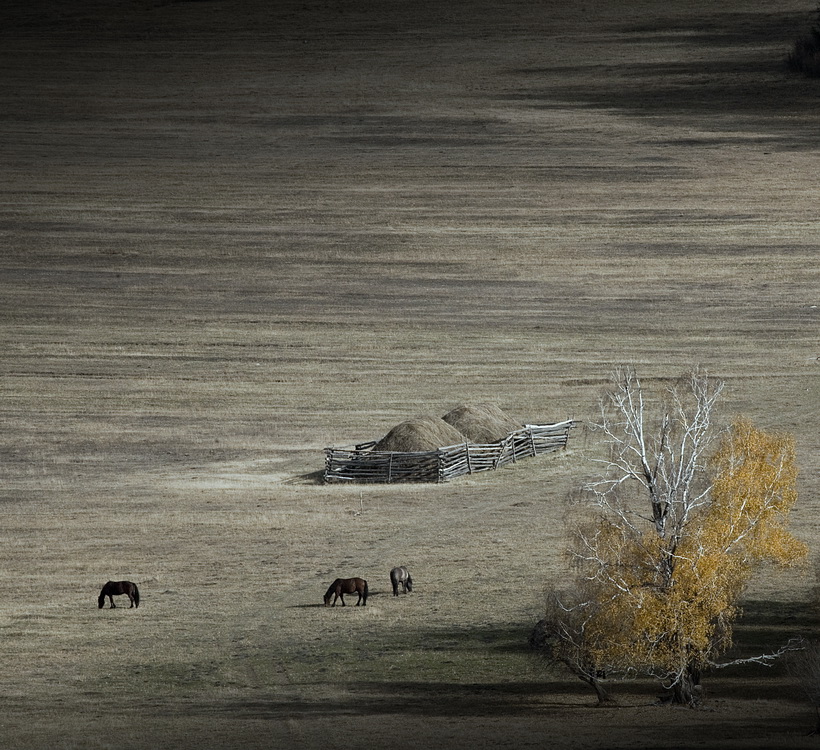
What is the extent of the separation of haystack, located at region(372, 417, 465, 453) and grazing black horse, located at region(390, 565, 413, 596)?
1172 centimetres

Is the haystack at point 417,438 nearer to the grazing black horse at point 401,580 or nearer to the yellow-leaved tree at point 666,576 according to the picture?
the grazing black horse at point 401,580

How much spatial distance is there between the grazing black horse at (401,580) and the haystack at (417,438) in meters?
11.7

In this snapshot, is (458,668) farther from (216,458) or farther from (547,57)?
(547,57)

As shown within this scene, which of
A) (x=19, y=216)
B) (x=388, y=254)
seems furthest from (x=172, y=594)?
(x=19, y=216)

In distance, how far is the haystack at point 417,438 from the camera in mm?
42219

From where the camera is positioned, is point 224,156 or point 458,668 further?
point 224,156

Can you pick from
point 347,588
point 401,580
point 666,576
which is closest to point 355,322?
point 401,580

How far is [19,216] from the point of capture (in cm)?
7131

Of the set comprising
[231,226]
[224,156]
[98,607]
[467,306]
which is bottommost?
[98,607]

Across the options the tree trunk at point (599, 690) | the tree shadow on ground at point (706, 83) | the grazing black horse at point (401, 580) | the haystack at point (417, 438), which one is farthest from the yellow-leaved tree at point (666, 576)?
the tree shadow on ground at point (706, 83)

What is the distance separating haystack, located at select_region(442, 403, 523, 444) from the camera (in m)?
44.1

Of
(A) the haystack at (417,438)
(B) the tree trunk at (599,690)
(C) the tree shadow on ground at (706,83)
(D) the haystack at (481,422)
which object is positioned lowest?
(B) the tree trunk at (599,690)

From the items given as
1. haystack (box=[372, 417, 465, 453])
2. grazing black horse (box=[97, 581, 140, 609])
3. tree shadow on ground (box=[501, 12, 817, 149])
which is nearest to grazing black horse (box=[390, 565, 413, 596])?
grazing black horse (box=[97, 581, 140, 609])

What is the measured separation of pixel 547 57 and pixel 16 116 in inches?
1170
